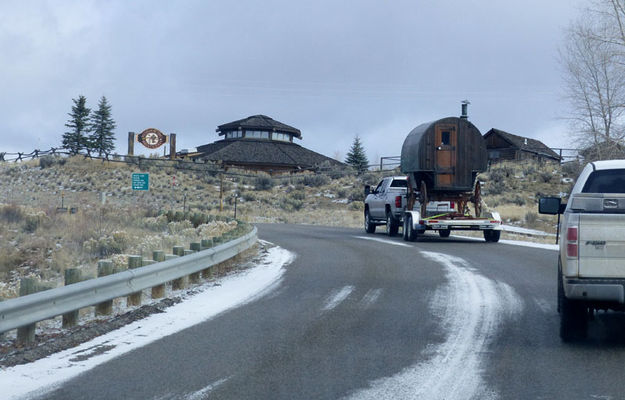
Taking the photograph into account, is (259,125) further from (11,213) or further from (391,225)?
(391,225)

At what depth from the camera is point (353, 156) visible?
8194cm

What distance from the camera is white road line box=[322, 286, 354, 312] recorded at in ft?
30.2

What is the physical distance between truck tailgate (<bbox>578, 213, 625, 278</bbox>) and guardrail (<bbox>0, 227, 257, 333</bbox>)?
15.9 feet

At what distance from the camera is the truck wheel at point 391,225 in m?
24.8

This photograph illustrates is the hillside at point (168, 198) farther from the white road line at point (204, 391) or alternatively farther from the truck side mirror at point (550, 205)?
the white road line at point (204, 391)

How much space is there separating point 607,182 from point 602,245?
1.74 meters

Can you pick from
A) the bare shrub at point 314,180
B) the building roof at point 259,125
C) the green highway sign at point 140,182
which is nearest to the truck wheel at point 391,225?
the green highway sign at point 140,182

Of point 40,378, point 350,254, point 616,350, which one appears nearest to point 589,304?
point 616,350

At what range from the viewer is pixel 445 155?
21766 mm

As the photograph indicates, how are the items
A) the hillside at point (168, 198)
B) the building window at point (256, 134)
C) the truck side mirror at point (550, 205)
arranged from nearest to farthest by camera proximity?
1. the truck side mirror at point (550, 205)
2. the hillside at point (168, 198)
3. the building window at point (256, 134)

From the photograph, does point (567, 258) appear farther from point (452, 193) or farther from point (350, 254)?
point (452, 193)

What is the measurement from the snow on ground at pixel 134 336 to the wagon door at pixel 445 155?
10300mm

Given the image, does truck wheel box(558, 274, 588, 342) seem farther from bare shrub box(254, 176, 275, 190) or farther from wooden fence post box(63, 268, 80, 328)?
bare shrub box(254, 176, 275, 190)

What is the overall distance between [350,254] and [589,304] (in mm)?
9808
